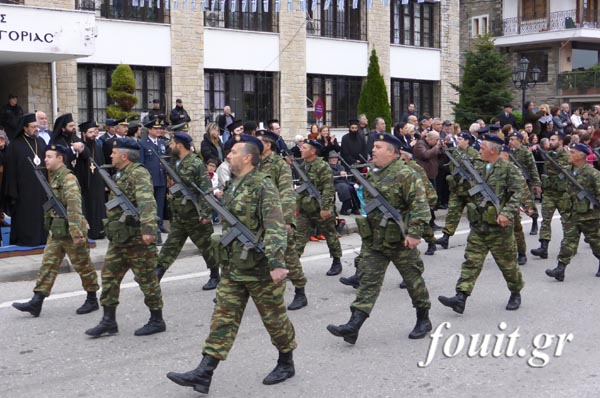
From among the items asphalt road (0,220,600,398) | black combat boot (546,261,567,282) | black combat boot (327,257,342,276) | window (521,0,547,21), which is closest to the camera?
asphalt road (0,220,600,398)

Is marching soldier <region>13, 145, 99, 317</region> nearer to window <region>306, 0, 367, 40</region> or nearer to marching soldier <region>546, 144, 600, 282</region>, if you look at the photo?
marching soldier <region>546, 144, 600, 282</region>

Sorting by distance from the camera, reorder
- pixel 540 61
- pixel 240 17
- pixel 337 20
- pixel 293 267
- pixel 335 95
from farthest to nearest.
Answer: pixel 540 61
pixel 335 95
pixel 337 20
pixel 240 17
pixel 293 267

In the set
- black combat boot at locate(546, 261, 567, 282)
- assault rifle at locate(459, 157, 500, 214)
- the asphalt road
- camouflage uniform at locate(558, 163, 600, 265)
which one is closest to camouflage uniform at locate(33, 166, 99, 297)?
the asphalt road

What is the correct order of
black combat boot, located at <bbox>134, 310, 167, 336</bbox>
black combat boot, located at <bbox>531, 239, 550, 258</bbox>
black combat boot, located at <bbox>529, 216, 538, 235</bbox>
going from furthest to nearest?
black combat boot, located at <bbox>529, 216, 538, 235</bbox> < black combat boot, located at <bbox>531, 239, 550, 258</bbox> < black combat boot, located at <bbox>134, 310, 167, 336</bbox>

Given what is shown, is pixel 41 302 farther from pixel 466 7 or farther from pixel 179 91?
pixel 466 7

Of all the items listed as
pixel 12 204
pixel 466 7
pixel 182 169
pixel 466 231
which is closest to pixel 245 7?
pixel 466 231

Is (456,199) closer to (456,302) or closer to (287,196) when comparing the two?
(456,302)

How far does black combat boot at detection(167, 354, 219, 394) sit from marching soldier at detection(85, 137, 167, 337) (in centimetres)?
176

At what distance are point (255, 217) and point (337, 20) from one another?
2089cm

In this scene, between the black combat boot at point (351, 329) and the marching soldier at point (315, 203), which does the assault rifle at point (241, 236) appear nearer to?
the black combat boot at point (351, 329)

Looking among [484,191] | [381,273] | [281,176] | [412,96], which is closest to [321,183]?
[281,176]

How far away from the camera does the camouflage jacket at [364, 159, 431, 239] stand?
6746 millimetres

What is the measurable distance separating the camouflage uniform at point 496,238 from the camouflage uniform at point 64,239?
3768mm

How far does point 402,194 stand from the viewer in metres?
6.88
